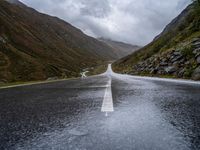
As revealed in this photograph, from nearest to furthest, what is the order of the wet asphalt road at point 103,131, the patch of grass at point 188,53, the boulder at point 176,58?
the wet asphalt road at point 103,131
the patch of grass at point 188,53
the boulder at point 176,58

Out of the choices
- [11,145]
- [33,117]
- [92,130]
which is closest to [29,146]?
[11,145]

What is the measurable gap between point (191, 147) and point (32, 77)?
10101cm

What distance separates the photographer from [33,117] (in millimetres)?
5703

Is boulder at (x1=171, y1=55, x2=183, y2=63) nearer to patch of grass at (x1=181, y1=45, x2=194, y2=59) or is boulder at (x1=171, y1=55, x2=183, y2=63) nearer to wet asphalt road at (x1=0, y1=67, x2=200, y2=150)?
patch of grass at (x1=181, y1=45, x2=194, y2=59)

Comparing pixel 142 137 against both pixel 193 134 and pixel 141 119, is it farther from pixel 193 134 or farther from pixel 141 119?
pixel 141 119

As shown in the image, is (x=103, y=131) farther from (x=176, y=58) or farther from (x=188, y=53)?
(x=176, y=58)

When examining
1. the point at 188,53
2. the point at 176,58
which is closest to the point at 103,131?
the point at 188,53

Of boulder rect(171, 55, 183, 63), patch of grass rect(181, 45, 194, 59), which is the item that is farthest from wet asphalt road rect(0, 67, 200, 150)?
boulder rect(171, 55, 183, 63)

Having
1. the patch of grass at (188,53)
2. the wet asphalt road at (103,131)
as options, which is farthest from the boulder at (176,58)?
the wet asphalt road at (103,131)

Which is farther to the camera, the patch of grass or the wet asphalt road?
the patch of grass

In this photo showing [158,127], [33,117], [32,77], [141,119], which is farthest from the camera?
[32,77]

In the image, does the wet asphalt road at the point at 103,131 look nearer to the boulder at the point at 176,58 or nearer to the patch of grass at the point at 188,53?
the patch of grass at the point at 188,53

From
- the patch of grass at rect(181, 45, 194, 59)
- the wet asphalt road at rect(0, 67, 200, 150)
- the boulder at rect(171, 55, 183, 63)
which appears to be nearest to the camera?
the wet asphalt road at rect(0, 67, 200, 150)

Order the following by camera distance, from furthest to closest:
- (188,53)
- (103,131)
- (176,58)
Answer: (176,58) < (188,53) < (103,131)
